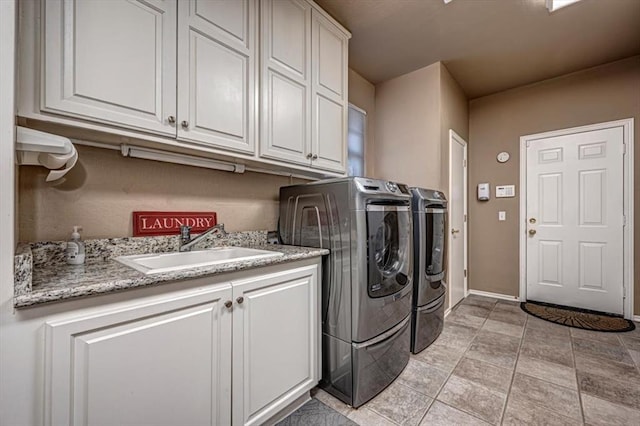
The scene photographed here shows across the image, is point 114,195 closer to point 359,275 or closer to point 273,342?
point 273,342

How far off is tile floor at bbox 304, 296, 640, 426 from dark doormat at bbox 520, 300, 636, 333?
5.7 inches

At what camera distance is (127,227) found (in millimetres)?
1410

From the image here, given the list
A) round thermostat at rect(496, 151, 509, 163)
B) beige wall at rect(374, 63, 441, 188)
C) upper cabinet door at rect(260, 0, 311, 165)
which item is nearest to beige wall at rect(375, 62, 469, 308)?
beige wall at rect(374, 63, 441, 188)

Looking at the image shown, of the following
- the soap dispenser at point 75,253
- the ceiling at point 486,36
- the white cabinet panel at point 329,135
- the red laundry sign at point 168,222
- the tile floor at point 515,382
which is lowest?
the tile floor at point 515,382

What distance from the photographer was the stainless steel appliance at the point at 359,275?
1530 millimetres

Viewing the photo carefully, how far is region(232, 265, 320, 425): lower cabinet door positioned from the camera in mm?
1208

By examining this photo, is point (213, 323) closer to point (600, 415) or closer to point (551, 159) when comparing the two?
point (600, 415)

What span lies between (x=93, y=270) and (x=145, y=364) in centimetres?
41

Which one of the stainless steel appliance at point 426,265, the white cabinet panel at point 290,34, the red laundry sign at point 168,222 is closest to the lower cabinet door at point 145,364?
the red laundry sign at point 168,222

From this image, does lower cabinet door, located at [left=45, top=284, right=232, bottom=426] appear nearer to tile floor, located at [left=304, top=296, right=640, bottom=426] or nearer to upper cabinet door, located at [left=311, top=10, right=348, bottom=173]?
tile floor, located at [left=304, top=296, right=640, bottom=426]

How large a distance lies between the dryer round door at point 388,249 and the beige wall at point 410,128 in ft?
3.80

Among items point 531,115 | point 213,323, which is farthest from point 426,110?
point 213,323

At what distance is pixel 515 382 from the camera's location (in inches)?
69.9

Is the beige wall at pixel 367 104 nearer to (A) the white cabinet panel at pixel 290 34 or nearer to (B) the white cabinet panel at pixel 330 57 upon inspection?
(B) the white cabinet panel at pixel 330 57
